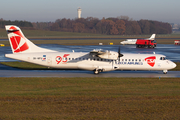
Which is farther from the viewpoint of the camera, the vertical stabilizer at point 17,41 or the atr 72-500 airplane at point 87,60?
the vertical stabilizer at point 17,41

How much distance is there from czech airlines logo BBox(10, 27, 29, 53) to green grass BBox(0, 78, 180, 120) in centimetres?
609

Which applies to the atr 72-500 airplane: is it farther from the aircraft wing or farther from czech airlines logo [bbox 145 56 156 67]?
the aircraft wing

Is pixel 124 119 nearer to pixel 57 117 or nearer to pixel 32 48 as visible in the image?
pixel 57 117

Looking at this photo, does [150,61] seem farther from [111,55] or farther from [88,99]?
[88,99]

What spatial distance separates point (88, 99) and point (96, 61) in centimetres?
1290

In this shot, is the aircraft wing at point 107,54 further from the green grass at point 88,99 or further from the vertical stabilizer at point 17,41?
the vertical stabilizer at point 17,41

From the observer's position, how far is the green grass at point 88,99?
A: 1382 cm

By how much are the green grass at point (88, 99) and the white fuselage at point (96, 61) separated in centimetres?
447

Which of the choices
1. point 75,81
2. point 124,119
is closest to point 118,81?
point 75,81

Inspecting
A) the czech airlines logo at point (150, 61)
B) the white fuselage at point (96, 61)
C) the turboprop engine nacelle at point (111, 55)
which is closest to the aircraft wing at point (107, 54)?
the turboprop engine nacelle at point (111, 55)

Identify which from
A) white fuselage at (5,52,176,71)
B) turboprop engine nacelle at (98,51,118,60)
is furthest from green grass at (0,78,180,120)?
white fuselage at (5,52,176,71)

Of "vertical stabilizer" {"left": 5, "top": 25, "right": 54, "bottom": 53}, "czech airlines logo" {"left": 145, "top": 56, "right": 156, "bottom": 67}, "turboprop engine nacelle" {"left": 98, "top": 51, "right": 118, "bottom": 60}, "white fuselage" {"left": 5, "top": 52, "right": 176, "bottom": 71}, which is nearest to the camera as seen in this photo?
"turboprop engine nacelle" {"left": 98, "top": 51, "right": 118, "bottom": 60}

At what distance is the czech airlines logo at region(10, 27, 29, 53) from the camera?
30469 mm

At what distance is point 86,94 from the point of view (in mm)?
19156
